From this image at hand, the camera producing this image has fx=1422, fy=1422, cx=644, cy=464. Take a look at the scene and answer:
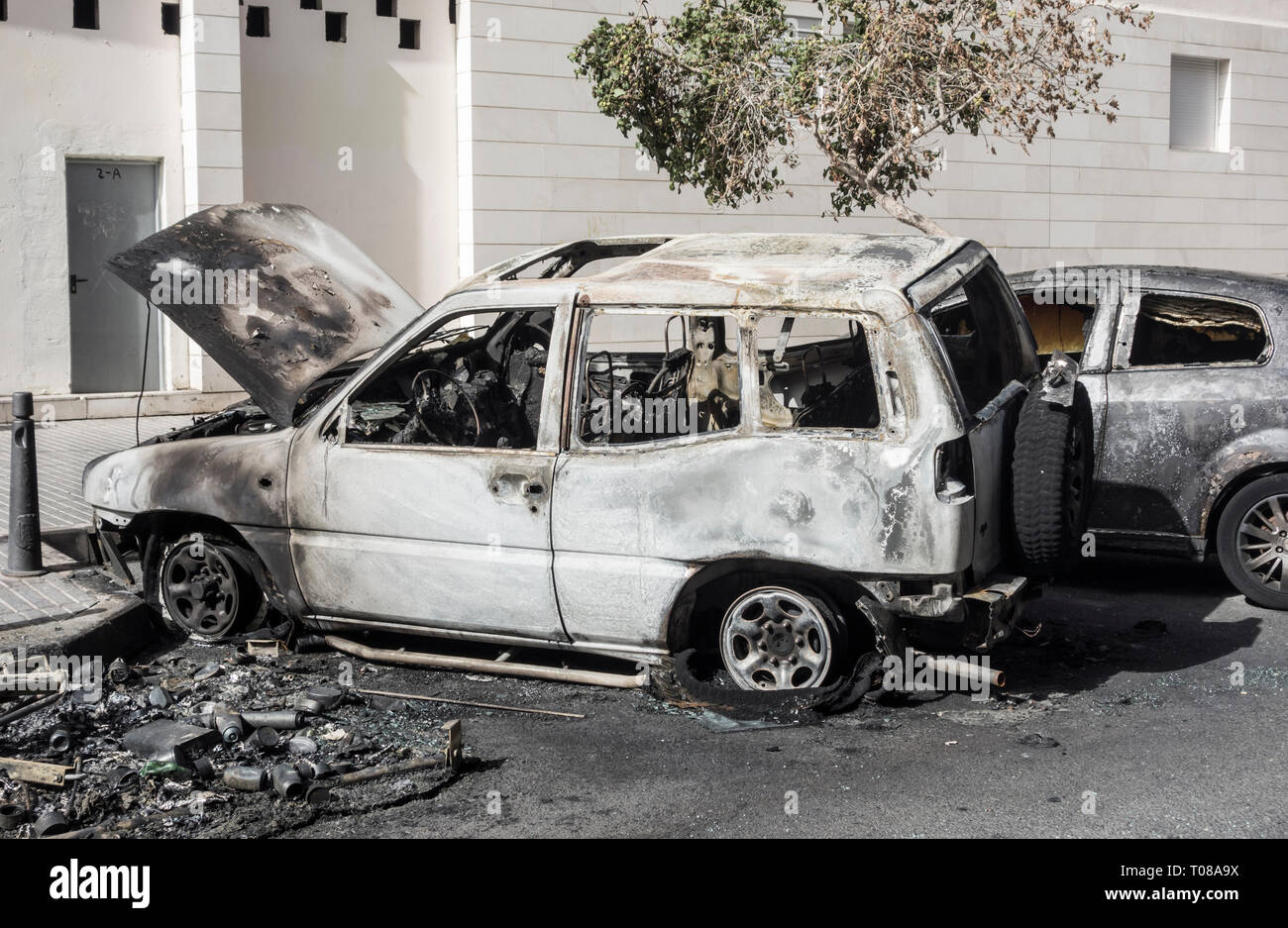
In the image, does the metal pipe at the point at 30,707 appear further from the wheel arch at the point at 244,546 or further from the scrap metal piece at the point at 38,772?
the wheel arch at the point at 244,546

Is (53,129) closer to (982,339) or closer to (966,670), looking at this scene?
(982,339)

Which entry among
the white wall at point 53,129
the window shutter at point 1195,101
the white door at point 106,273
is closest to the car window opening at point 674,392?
the white door at point 106,273

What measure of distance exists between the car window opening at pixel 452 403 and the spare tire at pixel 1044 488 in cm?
201

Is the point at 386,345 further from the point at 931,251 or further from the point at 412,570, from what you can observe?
the point at 931,251

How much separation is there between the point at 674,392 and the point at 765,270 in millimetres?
800

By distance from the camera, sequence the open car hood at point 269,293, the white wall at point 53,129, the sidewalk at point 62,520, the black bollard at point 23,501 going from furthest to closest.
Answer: the white wall at point 53,129 → the black bollard at point 23,501 → the sidewalk at point 62,520 → the open car hood at point 269,293

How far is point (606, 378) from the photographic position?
21.5 ft

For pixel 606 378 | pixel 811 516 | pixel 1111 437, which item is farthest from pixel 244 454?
Answer: pixel 1111 437

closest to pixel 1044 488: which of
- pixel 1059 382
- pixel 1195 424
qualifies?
pixel 1059 382

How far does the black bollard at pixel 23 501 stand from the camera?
7.38 m

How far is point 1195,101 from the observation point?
2172 cm

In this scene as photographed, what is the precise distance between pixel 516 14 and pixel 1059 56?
626cm

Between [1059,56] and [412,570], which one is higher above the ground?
[1059,56]
